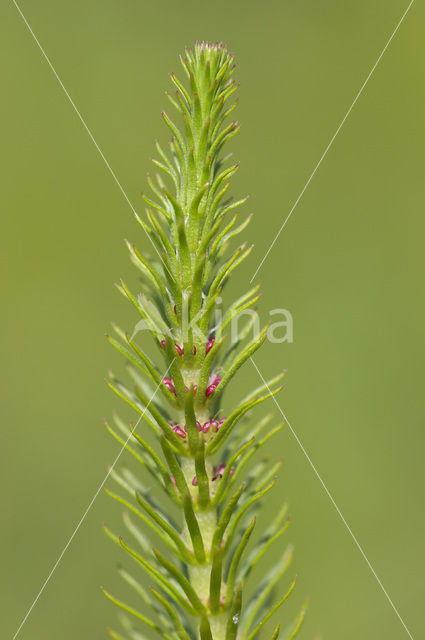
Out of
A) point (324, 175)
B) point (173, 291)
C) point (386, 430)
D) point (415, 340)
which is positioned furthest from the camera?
point (324, 175)

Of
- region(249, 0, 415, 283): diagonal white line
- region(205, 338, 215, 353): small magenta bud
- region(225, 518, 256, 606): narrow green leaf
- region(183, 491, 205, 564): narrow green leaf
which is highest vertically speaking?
region(249, 0, 415, 283): diagonal white line

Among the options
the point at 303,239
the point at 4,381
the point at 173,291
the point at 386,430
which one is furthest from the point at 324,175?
the point at 173,291

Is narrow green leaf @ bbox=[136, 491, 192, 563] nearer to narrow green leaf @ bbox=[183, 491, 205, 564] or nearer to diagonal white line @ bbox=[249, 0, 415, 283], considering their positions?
narrow green leaf @ bbox=[183, 491, 205, 564]

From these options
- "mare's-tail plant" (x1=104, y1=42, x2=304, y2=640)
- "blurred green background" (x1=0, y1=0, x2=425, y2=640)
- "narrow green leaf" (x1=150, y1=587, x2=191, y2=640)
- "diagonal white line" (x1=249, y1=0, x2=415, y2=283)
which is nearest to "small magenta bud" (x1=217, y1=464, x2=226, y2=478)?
"mare's-tail plant" (x1=104, y1=42, x2=304, y2=640)

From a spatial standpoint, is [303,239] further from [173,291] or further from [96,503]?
[173,291]

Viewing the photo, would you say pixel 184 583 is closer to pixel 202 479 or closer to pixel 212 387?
pixel 202 479

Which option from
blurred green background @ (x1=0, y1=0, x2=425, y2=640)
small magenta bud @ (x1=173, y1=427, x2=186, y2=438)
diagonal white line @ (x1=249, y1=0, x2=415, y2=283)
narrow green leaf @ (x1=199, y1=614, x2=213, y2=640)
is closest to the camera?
narrow green leaf @ (x1=199, y1=614, x2=213, y2=640)

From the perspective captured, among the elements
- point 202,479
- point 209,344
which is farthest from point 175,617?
point 209,344

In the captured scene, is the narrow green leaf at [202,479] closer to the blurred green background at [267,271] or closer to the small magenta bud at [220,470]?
the small magenta bud at [220,470]
